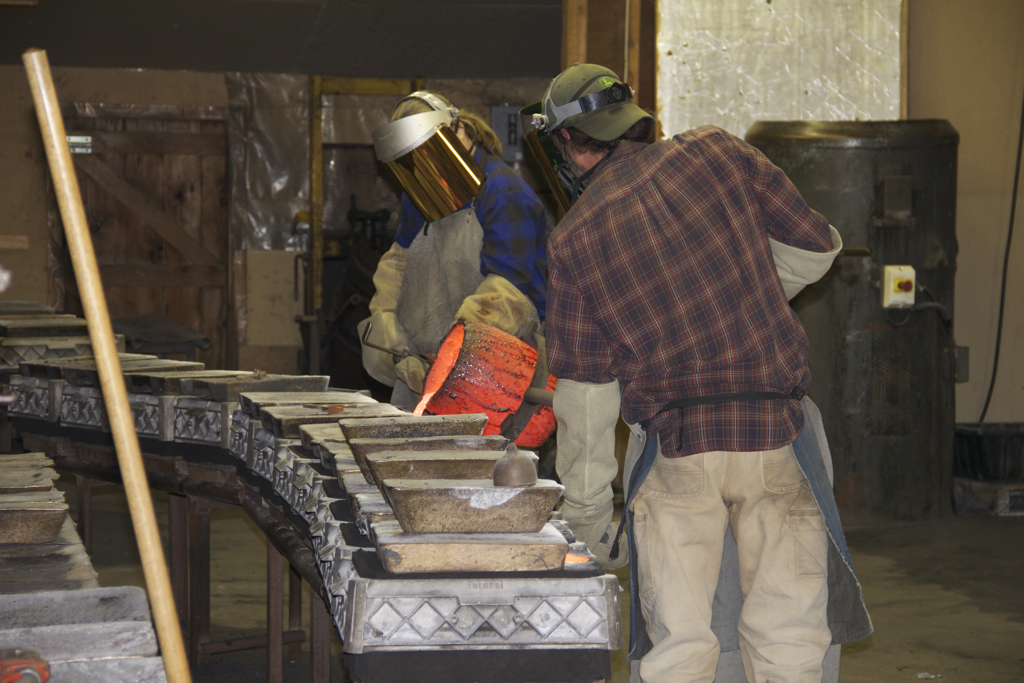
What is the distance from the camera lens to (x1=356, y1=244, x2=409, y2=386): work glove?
134 inches

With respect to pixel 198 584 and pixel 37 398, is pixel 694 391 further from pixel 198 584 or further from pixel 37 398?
pixel 37 398

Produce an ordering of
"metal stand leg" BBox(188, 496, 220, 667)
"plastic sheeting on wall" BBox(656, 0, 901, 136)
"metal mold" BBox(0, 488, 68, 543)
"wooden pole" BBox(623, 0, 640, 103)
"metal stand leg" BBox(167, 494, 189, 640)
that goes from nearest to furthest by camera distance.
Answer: "metal mold" BBox(0, 488, 68, 543), "metal stand leg" BBox(188, 496, 220, 667), "metal stand leg" BBox(167, 494, 189, 640), "wooden pole" BBox(623, 0, 640, 103), "plastic sheeting on wall" BBox(656, 0, 901, 136)

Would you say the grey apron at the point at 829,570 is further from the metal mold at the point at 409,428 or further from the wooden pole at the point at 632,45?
the wooden pole at the point at 632,45

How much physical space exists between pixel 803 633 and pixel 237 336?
7278 millimetres

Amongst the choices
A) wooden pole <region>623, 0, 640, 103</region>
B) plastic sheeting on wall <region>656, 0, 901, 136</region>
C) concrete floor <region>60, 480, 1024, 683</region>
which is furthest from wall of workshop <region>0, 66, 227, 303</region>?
plastic sheeting on wall <region>656, 0, 901, 136</region>

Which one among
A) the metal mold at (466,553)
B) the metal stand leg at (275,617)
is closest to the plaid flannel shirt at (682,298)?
the metal mold at (466,553)

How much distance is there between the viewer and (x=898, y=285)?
5.21 m

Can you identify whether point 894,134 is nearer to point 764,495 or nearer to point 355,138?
point 764,495

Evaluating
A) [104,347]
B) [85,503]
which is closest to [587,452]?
[104,347]

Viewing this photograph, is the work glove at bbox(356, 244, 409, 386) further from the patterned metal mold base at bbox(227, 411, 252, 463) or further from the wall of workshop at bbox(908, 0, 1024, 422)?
the wall of workshop at bbox(908, 0, 1024, 422)

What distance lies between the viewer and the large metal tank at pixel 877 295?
5.19 meters

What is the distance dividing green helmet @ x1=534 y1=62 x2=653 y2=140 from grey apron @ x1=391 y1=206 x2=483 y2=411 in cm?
97

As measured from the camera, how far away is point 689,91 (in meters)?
5.02

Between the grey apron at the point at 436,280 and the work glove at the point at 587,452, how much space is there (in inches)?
42.1
